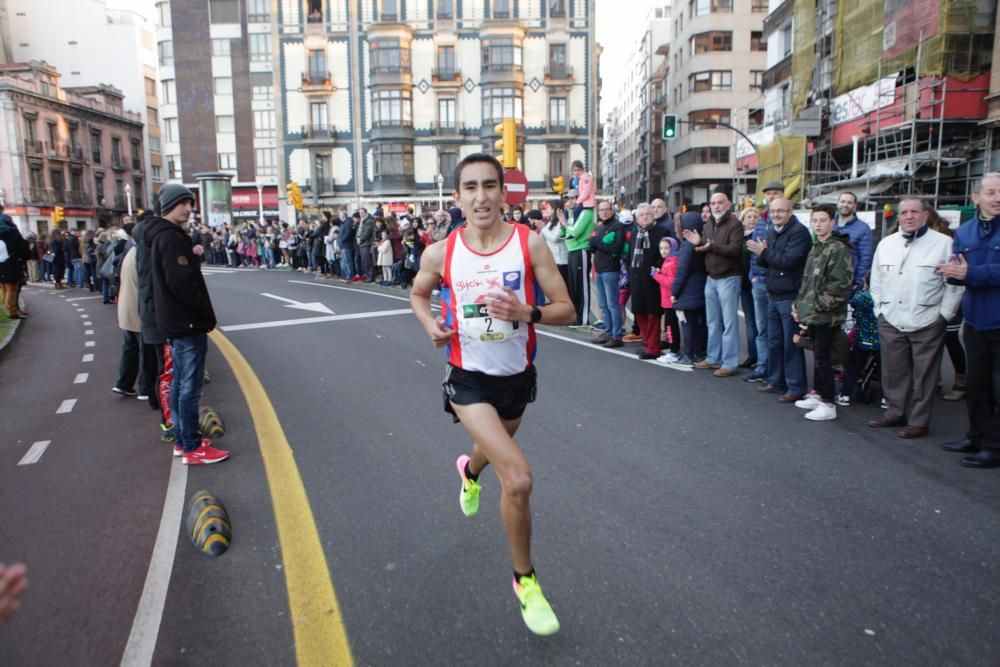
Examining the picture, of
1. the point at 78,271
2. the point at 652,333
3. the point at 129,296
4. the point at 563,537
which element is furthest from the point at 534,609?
the point at 78,271

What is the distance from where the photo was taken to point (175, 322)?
17.6 feet

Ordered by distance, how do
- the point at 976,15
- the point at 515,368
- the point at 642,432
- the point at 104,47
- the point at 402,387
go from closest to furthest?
the point at 515,368
the point at 642,432
the point at 402,387
the point at 976,15
the point at 104,47

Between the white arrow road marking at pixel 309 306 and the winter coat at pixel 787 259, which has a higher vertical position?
the winter coat at pixel 787 259

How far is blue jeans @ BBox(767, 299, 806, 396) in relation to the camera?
7066 mm

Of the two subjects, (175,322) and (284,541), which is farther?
(175,322)

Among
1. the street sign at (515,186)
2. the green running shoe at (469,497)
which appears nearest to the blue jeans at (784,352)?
the green running shoe at (469,497)

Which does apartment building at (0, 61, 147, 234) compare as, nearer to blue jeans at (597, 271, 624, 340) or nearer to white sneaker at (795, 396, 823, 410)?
blue jeans at (597, 271, 624, 340)

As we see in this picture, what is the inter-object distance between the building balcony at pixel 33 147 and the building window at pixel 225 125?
46.1ft

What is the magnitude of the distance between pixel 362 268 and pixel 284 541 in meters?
18.2

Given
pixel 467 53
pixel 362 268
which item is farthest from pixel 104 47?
pixel 362 268

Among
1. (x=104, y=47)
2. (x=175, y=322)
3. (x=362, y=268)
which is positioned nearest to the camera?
(x=175, y=322)

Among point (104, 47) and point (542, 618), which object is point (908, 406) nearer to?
point (542, 618)

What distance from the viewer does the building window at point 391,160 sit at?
5212 cm

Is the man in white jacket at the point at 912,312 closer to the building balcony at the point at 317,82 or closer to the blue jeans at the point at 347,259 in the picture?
the blue jeans at the point at 347,259
